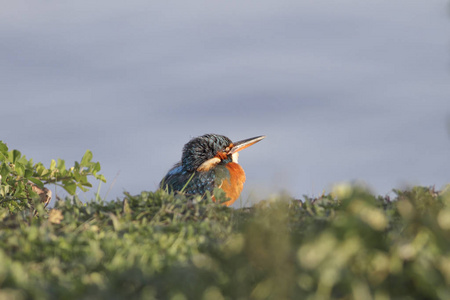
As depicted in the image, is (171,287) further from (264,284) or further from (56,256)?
(56,256)

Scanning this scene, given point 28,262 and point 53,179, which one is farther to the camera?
point 53,179

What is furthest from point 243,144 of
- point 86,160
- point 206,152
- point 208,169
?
point 86,160

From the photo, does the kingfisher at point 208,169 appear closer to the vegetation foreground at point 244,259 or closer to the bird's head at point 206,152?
the bird's head at point 206,152

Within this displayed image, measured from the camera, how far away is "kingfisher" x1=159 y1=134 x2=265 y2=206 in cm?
771

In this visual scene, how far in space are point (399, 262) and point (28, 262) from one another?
7.94 feet

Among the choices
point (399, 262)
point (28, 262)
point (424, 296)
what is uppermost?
point (28, 262)

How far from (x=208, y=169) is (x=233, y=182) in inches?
Answer: 16.9

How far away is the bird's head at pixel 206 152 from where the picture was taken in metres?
8.13

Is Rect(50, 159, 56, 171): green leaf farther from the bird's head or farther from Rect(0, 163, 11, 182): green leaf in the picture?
the bird's head

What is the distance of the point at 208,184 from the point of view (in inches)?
303

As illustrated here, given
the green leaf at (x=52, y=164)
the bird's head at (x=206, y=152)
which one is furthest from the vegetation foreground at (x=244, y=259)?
the bird's head at (x=206, y=152)

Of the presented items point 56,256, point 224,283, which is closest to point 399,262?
point 224,283

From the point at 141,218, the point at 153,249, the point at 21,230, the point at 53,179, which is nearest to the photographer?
the point at 153,249

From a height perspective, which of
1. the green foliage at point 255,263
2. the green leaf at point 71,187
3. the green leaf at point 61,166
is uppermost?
the green leaf at point 61,166
